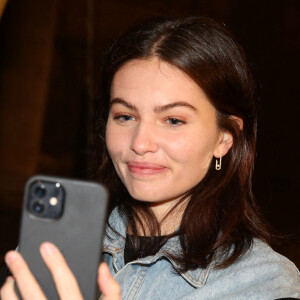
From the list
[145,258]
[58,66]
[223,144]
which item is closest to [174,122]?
[223,144]

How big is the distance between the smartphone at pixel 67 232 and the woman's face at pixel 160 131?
1.02 ft

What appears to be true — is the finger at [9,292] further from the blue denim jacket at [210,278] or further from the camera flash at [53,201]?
the blue denim jacket at [210,278]

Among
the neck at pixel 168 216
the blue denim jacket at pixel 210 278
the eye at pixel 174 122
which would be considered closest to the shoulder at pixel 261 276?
the blue denim jacket at pixel 210 278

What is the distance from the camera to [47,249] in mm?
658

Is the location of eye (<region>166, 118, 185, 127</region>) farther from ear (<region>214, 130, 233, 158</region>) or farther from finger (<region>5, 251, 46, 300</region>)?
finger (<region>5, 251, 46, 300</region>)

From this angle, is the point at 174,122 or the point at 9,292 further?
the point at 174,122

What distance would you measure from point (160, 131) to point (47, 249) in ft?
1.27

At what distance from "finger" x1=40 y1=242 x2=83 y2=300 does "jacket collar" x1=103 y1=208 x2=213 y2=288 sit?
1.09 feet

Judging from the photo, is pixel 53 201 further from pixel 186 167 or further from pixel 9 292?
pixel 186 167

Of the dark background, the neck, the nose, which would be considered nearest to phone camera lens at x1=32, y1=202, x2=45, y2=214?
the nose

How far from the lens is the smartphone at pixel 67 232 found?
2.19ft

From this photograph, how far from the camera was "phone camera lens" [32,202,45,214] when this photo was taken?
26.8 inches

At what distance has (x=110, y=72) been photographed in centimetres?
112

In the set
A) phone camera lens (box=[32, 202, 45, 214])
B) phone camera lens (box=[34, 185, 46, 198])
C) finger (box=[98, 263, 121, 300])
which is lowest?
finger (box=[98, 263, 121, 300])
